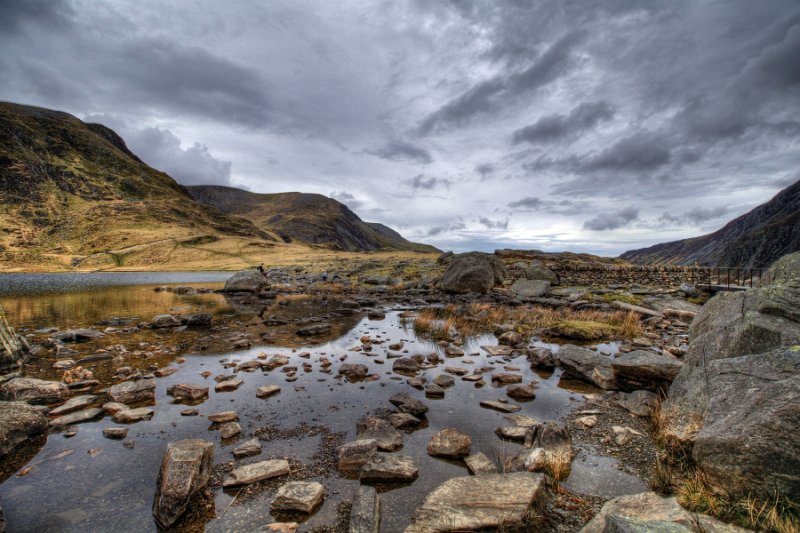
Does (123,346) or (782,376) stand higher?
(782,376)

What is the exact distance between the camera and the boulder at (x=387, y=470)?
597 centimetres

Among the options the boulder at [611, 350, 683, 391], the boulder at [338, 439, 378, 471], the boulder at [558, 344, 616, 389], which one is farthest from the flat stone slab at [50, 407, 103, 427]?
the boulder at [611, 350, 683, 391]

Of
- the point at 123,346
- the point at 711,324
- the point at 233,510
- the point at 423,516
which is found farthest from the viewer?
the point at 123,346

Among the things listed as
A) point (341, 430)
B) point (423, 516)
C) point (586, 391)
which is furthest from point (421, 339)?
point (423, 516)

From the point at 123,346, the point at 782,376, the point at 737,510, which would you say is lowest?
the point at 123,346

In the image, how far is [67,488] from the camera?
5.76m

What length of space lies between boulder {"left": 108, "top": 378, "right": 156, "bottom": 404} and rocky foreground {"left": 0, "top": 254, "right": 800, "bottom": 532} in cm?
4

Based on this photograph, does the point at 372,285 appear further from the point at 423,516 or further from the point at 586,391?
the point at 423,516

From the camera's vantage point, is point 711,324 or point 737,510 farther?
point 711,324

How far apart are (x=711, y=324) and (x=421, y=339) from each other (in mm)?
11726

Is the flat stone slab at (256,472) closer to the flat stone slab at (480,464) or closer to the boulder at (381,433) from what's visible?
the boulder at (381,433)

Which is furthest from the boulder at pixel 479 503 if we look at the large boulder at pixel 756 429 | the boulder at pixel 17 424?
the boulder at pixel 17 424

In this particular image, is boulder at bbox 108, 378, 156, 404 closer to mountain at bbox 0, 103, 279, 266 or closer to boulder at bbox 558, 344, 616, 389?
boulder at bbox 558, 344, 616, 389

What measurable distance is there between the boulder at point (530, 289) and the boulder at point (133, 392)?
102 ft
